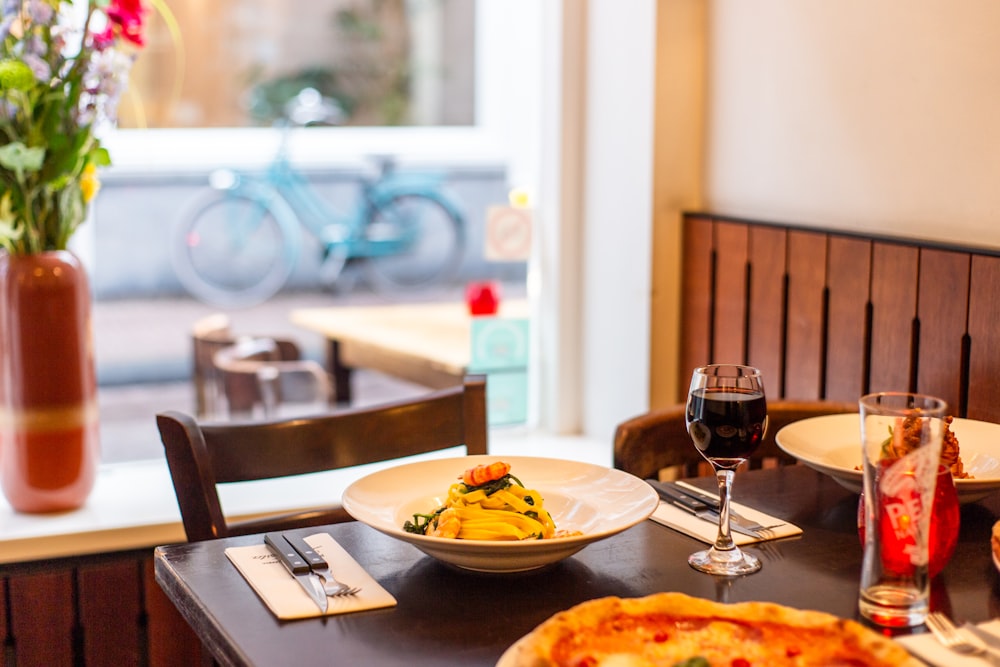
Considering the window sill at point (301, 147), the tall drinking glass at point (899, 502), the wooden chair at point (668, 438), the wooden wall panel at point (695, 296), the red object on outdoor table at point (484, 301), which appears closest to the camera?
the tall drinking glass at point (899, 502)

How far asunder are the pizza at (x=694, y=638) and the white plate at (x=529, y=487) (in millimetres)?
141

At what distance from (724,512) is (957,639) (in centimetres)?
26

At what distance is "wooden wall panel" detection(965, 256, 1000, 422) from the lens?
1.62 metres

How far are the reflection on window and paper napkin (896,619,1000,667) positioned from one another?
25.6 feet

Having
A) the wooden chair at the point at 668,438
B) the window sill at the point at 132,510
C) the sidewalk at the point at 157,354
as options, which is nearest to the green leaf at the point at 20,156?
the window sill at the point at 132,510

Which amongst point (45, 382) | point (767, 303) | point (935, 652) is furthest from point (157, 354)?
point (935, 652)

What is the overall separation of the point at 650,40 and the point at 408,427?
0.98m

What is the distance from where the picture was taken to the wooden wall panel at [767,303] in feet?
6.68

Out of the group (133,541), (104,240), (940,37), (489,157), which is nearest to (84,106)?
(133,541)

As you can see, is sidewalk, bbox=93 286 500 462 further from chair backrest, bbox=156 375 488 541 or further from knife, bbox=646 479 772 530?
knife, bbox=646 479 772 530

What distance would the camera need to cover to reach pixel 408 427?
162 cm

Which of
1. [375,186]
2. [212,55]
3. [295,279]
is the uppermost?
[212,55]

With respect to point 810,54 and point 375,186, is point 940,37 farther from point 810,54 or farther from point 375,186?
point 375,186

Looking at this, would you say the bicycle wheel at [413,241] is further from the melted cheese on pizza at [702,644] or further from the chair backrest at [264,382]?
the melted cheese on pizza at [702,644]
